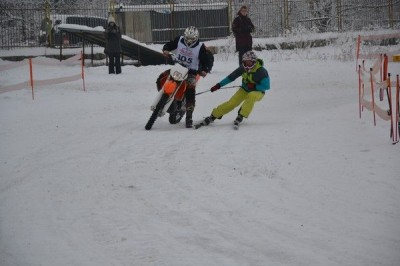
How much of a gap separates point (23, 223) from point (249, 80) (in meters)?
6.10

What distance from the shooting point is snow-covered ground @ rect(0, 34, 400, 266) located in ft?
17.1

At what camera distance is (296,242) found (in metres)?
5.30

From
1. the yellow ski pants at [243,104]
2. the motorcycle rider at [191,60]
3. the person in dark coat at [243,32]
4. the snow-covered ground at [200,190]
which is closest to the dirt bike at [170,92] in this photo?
the motorcycle rider at [191,60]

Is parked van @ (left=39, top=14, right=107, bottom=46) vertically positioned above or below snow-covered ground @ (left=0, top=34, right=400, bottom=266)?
above

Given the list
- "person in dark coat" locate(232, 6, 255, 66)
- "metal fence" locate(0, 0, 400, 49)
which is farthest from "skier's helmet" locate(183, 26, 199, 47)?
"metal fence" locate(0, 0, 400, 49)

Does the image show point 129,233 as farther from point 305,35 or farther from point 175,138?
point 305,35

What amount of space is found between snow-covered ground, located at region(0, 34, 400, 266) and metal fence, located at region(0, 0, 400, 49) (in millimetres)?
15803

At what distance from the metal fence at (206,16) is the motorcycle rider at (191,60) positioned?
1748cm

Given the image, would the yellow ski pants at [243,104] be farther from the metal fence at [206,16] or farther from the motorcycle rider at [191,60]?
the metal fence at [206,16]

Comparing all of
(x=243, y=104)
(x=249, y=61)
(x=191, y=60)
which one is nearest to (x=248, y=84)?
(x=249, y=61)

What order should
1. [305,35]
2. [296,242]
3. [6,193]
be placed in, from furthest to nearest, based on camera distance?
[305,35]
[6,193]
[296,242]

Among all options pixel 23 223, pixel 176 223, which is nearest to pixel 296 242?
pixel 176 223

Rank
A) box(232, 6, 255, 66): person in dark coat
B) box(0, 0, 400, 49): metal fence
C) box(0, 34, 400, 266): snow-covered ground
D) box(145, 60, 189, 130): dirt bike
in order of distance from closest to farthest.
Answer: box(0, 34, 400, 266): snow-covered ground, box(145, 60, 189, 130): dirt bike, box(232, 6, 255, 66): person in dark coat, box(0, 0, 400, 49): metal fence

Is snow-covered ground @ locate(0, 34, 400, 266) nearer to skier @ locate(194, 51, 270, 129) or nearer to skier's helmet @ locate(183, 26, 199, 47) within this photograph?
skier @ locate(194, 51, 270, 129)
